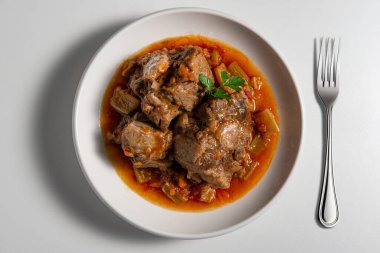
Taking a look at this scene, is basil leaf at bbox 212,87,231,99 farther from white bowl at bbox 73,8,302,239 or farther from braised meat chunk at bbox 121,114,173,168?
white bowl at bbox 73,8,302,239

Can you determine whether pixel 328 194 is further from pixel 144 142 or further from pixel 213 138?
pixel 144 142

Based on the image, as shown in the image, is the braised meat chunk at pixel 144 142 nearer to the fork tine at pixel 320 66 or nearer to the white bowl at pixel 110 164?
the white bowl at pixel 110 164

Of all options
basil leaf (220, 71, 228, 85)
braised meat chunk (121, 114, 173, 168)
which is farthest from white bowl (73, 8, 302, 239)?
basil leaf (220, 71, 228, 85)

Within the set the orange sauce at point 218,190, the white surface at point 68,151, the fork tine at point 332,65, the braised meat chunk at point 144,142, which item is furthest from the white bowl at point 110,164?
the fork tine at point 332,65

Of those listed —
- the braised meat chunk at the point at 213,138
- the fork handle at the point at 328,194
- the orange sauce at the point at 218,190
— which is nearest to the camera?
the braised meat chunk at the point at 213,138

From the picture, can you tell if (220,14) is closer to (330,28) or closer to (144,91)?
(144,91)

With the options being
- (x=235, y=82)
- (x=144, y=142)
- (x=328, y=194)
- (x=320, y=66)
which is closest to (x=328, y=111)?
(x=320, y=66)
